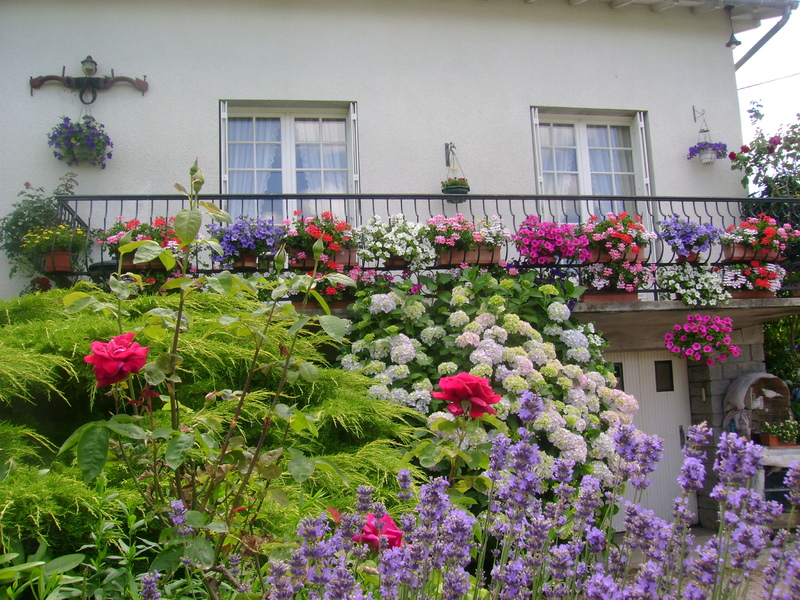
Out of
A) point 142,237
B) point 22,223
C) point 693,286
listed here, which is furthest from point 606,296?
point 22,223

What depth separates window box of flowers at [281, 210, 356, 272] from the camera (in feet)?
16.7

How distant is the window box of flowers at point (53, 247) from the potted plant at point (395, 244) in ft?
7.24

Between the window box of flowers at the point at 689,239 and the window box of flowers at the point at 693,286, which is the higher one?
the window box of flowers at the point at 689,239

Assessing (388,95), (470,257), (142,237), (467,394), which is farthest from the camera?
(388,95)

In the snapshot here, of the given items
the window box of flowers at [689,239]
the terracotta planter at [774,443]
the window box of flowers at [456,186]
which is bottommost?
the terracotta planter at [774,443]

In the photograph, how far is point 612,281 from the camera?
5.66 meters

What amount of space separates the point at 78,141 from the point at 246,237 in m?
1.93

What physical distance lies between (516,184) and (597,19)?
217 centimetres

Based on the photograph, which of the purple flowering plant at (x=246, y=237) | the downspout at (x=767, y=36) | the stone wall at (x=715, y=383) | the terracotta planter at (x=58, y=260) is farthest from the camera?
the downspout at (x=767, y=36)

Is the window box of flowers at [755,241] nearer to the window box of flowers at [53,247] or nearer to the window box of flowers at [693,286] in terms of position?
the window box of flowers at [693,286]

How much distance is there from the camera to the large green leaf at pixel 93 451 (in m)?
1.41

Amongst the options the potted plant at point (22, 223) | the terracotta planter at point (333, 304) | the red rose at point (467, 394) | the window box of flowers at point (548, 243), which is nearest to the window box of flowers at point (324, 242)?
the terracotta planter at point (333, 304)

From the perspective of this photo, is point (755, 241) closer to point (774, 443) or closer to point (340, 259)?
point (774, 443)

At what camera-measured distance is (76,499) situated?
76.4 inches
